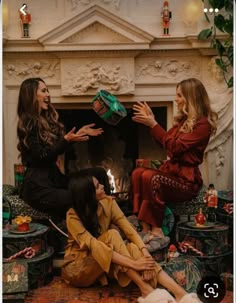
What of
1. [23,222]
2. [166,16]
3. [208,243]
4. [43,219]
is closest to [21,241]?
[23,222]

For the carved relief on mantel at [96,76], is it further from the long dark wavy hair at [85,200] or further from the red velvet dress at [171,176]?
the long dark wavy hair at [85,200]

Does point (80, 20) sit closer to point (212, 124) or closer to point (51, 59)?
point (51, 59)

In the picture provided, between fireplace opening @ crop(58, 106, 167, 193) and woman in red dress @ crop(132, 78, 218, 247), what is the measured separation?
1.29 ft

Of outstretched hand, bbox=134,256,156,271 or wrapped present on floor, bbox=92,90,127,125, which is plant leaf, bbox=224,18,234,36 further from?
outstretched hand, bbox=134,256,156,271

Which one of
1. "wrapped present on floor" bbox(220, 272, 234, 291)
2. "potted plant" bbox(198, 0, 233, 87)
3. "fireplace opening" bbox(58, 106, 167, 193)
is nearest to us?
"wrapped present on floor" bbox(220, 272, 234, 291)

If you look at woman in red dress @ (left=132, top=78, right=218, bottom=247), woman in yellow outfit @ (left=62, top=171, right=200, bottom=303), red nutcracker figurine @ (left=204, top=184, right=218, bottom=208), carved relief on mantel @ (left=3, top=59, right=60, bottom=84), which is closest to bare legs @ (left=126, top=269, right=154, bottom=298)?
woman in yellow outfit @ (left=62, top=171, right=200, bottom=303)

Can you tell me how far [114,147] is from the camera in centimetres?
224

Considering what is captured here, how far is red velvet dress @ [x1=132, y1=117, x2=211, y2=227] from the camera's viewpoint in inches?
68.7

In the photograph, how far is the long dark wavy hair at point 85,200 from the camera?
1.58 metres

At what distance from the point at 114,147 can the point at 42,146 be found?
557 millimetres

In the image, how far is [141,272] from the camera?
1.52m

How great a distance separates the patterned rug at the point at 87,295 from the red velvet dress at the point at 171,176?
0.26 metres

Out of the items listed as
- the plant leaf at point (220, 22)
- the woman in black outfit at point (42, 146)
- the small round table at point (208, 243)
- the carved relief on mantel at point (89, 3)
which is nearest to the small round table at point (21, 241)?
the woman in black outfit at point (42, 146)

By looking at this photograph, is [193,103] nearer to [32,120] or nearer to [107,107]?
[107,107]
